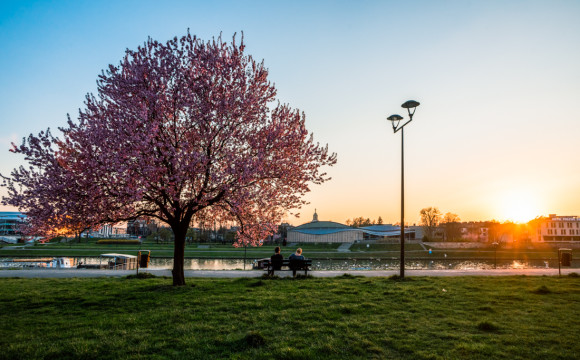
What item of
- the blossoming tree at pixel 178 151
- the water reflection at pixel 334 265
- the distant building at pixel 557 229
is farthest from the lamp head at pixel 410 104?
the distant building at pixel 557 229

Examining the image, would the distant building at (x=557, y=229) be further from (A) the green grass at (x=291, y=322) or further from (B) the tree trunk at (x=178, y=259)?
(B) the tree trunk at (x=178, y=259)

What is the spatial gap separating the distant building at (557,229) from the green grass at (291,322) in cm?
14828

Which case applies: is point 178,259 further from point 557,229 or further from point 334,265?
point 557,229

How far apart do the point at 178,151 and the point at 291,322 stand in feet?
25.2

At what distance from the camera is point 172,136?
1320 centimetres

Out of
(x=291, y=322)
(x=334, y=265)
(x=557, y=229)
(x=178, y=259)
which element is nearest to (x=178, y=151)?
(x=178, y=259)

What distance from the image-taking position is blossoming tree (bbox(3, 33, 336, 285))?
1146 centimetres

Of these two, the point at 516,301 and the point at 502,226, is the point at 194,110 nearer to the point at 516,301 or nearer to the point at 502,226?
the point at 516,301

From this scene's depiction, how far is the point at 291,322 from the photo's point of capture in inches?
312

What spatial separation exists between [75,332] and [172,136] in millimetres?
7657

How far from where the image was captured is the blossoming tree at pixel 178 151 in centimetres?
1146

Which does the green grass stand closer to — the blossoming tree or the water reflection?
the blossoming tree

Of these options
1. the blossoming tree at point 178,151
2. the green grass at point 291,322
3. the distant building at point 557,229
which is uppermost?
the blossoming tree at point 178,151

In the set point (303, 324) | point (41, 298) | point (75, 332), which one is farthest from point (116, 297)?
point (303, 324)
